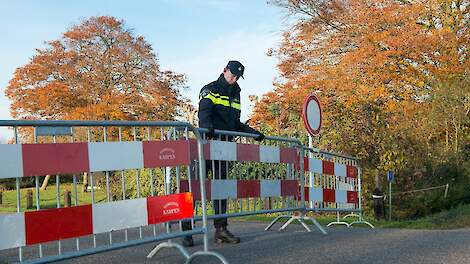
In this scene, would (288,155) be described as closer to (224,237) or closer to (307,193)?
(307,193)

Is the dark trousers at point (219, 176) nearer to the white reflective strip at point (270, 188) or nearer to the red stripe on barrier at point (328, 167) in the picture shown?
the white reflective strip at point (270, 188)

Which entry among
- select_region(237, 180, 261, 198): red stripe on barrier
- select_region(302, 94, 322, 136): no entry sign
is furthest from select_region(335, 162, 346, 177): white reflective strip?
Answer: select_region(237, 180, 261, 198): red stripe on barrier

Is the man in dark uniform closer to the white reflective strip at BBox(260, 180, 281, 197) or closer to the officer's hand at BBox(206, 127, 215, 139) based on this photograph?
the officer's hand at BBox(206, 127, 215, 139)

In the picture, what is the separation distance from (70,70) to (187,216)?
116 ft

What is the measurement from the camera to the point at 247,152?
286 inches

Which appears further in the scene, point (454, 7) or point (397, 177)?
point (454, 7)

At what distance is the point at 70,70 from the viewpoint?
38906 mm

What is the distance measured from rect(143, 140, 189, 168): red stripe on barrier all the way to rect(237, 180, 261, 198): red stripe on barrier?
1860 mm

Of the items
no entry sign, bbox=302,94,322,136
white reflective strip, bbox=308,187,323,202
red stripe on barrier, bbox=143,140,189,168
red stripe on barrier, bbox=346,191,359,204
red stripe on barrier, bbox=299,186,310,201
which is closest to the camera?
red stripe on barrier, bbox=143,140,189,168

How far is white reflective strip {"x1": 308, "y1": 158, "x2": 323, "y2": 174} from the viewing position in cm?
875

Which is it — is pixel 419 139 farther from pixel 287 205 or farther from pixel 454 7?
pixel 454 7

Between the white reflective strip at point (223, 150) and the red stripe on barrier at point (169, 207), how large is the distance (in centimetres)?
117

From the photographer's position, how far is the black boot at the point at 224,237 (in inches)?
269

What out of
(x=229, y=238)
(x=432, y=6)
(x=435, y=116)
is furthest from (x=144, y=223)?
(x=432, y=6)
